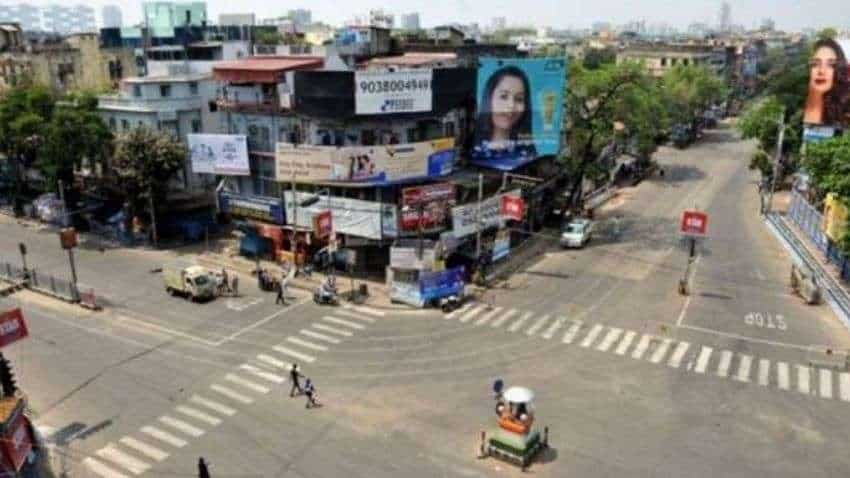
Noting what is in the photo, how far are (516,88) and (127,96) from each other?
31609 mm

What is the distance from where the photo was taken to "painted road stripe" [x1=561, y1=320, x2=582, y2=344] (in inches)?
1503

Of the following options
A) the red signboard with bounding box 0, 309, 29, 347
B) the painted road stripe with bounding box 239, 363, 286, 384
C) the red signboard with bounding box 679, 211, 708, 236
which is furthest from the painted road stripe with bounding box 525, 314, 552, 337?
the red signboard with bounding box 0, 309, 29, 347

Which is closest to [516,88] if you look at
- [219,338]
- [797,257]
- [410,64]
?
[410,64]

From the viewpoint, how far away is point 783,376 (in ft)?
112

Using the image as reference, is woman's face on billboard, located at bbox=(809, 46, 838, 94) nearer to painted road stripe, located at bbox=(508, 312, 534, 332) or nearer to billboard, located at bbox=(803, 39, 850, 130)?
billboard, located at bbox=(803, 39, 850, 130)

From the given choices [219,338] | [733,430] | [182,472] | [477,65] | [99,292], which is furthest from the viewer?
[477,65]

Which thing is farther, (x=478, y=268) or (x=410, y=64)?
(x=410, y=64)

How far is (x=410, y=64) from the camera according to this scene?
5331 cm

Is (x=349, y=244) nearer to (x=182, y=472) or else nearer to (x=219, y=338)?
(x=219, y=338)

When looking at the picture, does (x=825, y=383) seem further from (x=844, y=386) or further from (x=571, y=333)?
(x=571, y=333)

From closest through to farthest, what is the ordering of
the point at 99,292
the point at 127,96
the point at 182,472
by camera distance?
the point at 182,472, the point at 99,292, the point at 127,96

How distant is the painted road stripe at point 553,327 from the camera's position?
3881 centimetres

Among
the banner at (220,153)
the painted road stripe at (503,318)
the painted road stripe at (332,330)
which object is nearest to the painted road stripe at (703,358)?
the painted road stripe at (503,318)

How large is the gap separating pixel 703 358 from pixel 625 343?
12.7 feet
